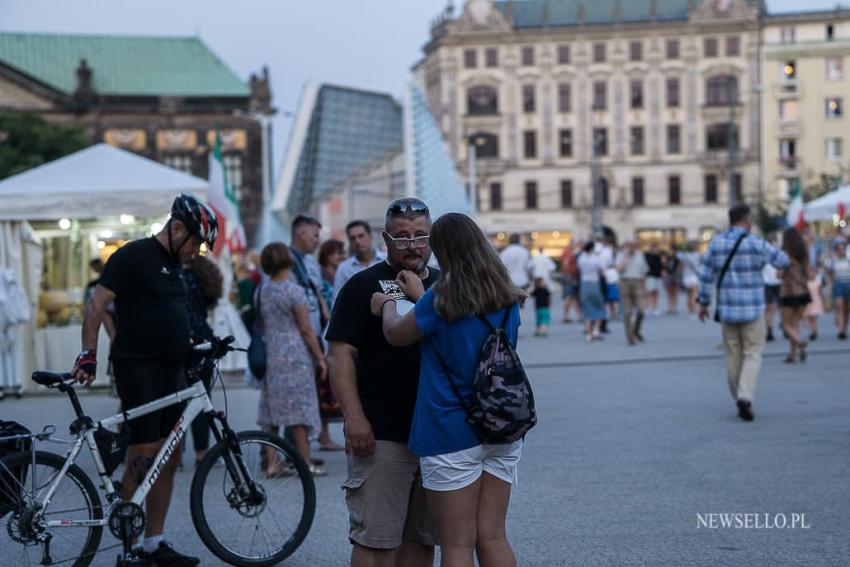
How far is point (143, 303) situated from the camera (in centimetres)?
653

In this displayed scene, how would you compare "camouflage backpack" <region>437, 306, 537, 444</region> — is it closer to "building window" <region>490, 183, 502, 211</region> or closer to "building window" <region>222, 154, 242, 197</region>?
"building window" <region>222, 154, 242, 197</region>

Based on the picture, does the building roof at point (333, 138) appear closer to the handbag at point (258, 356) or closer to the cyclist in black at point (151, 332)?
the handbag at point (258, 356)

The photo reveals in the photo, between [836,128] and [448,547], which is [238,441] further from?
[836,128]

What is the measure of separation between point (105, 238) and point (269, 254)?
42.3 feet

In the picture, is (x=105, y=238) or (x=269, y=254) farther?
(x=105, y=238)

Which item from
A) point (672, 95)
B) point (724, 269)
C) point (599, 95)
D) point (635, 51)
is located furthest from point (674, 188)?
point (724, 269)

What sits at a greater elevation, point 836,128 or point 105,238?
point 836,128

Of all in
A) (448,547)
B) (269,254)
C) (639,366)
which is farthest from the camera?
(639,366)

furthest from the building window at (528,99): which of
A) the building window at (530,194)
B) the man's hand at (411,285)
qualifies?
the man's hand at (411,285)

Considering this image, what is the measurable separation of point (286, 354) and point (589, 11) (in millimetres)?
90051

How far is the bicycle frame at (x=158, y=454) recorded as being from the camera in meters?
6.04

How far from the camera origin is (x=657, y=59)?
9281cm

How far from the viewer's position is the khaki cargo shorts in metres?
4.80

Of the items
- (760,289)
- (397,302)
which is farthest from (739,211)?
(397,302)
